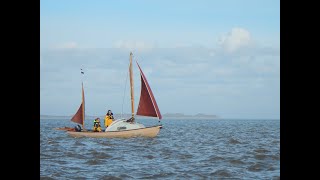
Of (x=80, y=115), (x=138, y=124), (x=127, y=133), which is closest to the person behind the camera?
(x=127, y=133)

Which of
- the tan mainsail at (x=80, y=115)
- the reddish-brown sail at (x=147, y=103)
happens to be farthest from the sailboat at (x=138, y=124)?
the tan mainsail at (x=80, y=115)

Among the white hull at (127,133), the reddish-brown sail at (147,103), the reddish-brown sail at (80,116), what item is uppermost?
the reddish-brown sail at (147,103)

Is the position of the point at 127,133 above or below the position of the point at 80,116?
below

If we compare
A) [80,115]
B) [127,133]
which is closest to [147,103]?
[127,133]

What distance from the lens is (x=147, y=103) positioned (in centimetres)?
4012

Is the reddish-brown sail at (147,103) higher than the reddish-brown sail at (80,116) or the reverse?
higher

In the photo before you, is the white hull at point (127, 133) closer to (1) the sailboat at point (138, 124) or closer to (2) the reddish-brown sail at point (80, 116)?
(1) the sailboat at point (138, 124)

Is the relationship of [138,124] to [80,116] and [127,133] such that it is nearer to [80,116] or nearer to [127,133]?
[127,133]

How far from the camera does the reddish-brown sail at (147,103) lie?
40.0 meters
